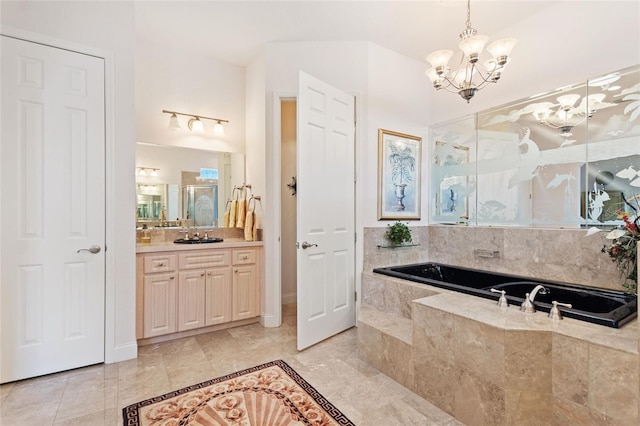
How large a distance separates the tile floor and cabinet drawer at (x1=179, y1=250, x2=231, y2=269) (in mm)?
705

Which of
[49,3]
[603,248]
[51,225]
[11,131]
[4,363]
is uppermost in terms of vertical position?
[49,3]

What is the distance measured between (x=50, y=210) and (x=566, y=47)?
4.39m

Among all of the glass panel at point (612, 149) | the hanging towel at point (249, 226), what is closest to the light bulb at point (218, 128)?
the hanging towel at point (249, 226)

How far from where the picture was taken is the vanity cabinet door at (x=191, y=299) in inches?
114

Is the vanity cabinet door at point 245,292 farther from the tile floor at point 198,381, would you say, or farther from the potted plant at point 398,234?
the potted plant at point 398,234

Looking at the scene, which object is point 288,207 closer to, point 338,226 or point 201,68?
point 338,226

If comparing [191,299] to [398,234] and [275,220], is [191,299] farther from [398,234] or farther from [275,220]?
[398,234]

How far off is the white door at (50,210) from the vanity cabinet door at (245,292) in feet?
3.81

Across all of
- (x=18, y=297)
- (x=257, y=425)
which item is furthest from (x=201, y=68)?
(x=257, y=425)

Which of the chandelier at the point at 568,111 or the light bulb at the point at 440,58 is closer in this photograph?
the light bulb at the point at 440,58

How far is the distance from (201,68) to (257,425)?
3.60 meters

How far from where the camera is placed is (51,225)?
226 centimetres

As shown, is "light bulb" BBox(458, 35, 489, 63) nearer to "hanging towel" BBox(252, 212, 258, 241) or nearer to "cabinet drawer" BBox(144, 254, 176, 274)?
"hanging towel" BBox(252, 212, 258, 241)

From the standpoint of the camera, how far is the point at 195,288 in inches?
117
